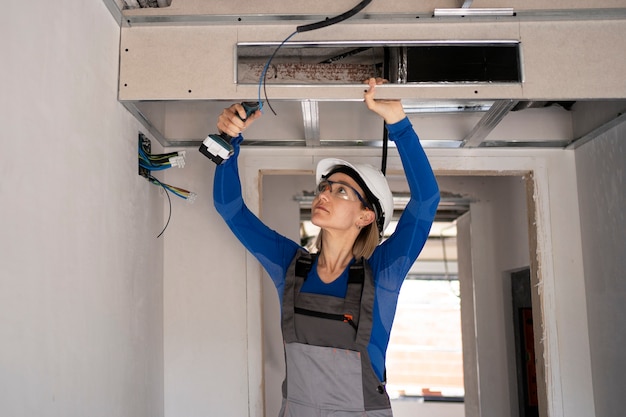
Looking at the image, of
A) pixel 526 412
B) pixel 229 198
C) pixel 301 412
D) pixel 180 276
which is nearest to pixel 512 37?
pixel 229 198

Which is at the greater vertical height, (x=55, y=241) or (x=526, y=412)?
(x=55, y=241)

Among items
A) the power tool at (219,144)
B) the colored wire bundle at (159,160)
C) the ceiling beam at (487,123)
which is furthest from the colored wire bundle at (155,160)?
the ceiling beam at (487,123)

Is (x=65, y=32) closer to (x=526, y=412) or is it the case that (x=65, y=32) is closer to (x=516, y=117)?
(x=516, y=117)

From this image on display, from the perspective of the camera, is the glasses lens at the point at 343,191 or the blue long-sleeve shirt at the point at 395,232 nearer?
the blue long-sleeve shirt at the point at 395,232

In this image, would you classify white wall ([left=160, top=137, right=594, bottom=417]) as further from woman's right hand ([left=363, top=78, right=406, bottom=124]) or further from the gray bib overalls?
woman's right hand ([left=363, top=78, right=406, bottom=124])

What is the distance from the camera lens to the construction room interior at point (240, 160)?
129cm

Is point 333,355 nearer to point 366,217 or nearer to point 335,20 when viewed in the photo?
point 366,217

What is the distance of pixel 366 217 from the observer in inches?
82.6

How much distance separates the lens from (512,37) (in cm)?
185

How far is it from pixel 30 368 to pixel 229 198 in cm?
102

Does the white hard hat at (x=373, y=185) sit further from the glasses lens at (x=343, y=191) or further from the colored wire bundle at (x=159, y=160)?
the colored wire bundle at (x=159, y=160)

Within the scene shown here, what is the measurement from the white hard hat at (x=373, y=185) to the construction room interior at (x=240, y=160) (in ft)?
0.41

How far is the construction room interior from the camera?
50.8 inches

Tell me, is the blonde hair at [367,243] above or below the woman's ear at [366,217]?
below
